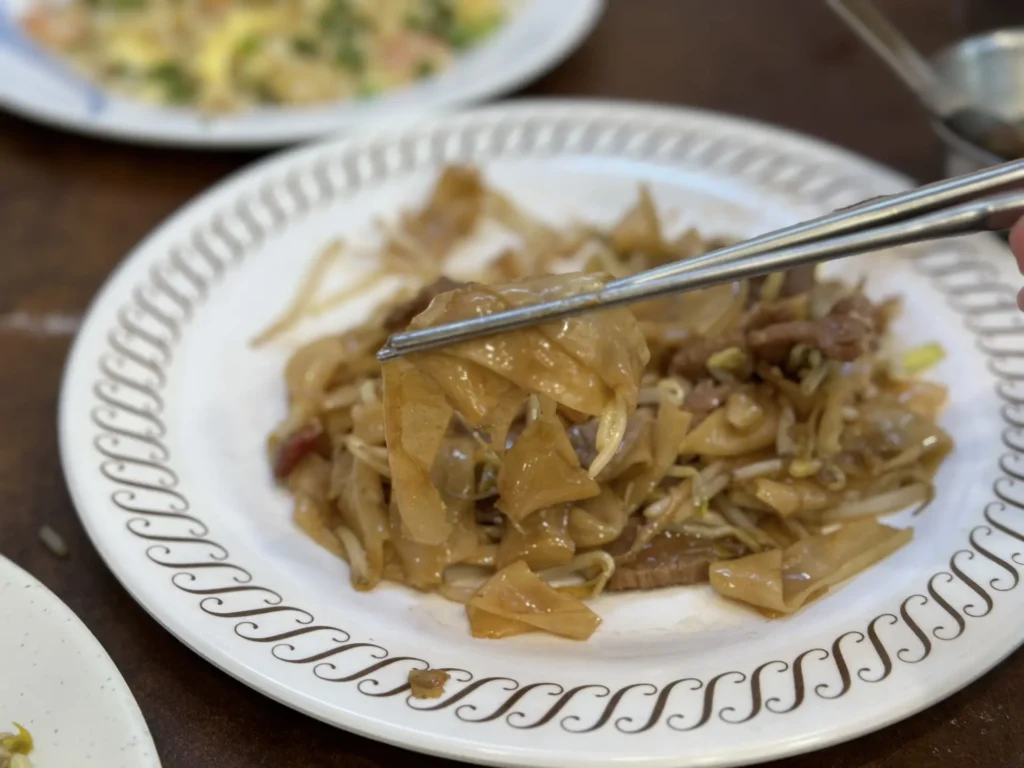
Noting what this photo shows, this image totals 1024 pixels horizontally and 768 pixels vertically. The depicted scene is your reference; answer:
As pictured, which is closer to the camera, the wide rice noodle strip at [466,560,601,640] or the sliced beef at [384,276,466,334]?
the wide rice noodle strip at [466,560,601,640]

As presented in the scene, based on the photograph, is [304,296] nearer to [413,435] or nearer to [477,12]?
[413,435]

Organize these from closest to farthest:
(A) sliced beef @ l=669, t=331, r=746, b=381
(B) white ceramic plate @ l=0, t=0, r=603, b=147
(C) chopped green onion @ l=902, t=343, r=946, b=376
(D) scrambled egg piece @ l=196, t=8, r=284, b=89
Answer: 1. (A) sliced beef @ l=669, t=331, r=746, b=381
2. (C) chopped green onion @ l=902, t=343, r=946, b=376
3. (B) white ceramic plate @ l=0, t=0, r=603, b=147
4. (D) scrambled egg piece @ l=196, t=8, r=284, b=89

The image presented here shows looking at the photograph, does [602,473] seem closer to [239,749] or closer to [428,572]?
[428,572]

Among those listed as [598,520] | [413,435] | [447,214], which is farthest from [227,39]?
[598,520]

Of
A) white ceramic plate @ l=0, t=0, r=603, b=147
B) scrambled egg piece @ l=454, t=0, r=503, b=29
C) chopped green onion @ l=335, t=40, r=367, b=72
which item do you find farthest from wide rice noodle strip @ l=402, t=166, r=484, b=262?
scrambled egg piece @ l=454, t=0, r=503, b=29

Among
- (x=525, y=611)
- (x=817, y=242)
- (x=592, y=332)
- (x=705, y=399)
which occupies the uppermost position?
(x=817, y=242)

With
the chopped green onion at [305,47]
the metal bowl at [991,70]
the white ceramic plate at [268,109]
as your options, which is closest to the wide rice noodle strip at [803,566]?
the metal bowl at [991,70]

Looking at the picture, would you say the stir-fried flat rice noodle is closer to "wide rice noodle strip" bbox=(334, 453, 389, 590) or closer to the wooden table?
"wide rice noodle strip" bbox=(334, 453, 389, 590)
